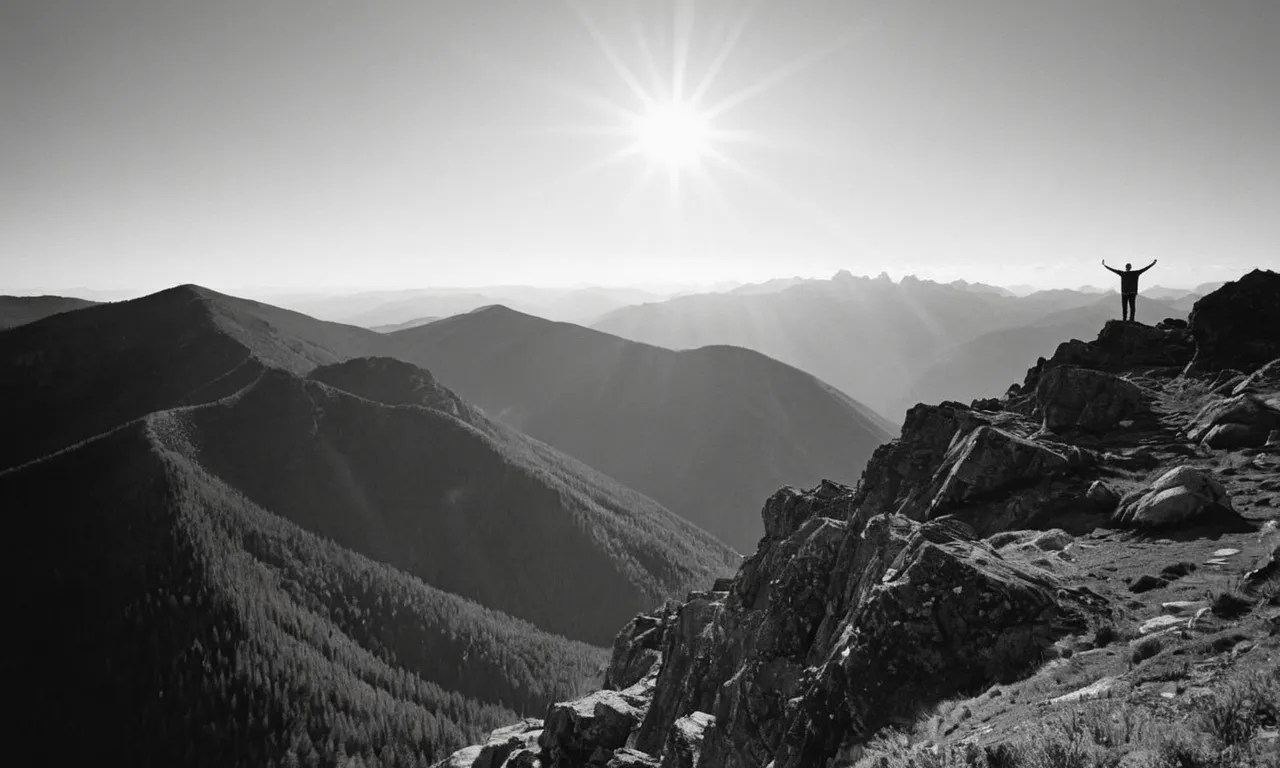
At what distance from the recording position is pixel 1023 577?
57.2 ft

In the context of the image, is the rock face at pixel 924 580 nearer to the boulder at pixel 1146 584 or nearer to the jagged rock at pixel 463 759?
the boulder at pixel 1146 584

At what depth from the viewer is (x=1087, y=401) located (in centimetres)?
3309

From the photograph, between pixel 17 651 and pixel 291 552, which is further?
pixel 291 552

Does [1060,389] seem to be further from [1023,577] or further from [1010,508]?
[1023,577]

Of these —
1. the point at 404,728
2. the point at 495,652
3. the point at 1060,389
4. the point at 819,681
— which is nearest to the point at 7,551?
the point at 404,728

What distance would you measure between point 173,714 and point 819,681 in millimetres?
114058

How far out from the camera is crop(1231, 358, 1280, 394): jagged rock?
2805cm

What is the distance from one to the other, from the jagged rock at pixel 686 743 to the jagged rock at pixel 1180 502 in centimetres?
1792

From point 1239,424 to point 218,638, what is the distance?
419 feet

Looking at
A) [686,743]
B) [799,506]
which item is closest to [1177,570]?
[686,743]

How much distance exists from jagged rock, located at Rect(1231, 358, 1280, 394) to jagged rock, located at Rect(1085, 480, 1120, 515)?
1194 centimetres

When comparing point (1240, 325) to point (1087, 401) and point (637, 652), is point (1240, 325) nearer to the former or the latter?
point (1087, 401)

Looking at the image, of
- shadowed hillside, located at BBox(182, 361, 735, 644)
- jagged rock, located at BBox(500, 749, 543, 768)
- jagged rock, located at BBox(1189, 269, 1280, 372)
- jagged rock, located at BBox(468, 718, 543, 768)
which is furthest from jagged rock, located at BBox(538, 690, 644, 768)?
shadowed hillside, located at BBox(182, 361, 735, 644)

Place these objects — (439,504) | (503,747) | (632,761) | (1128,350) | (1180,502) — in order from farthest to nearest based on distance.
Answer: (439,504), (1128,350), (503,747), (632,761), (1180,502)
